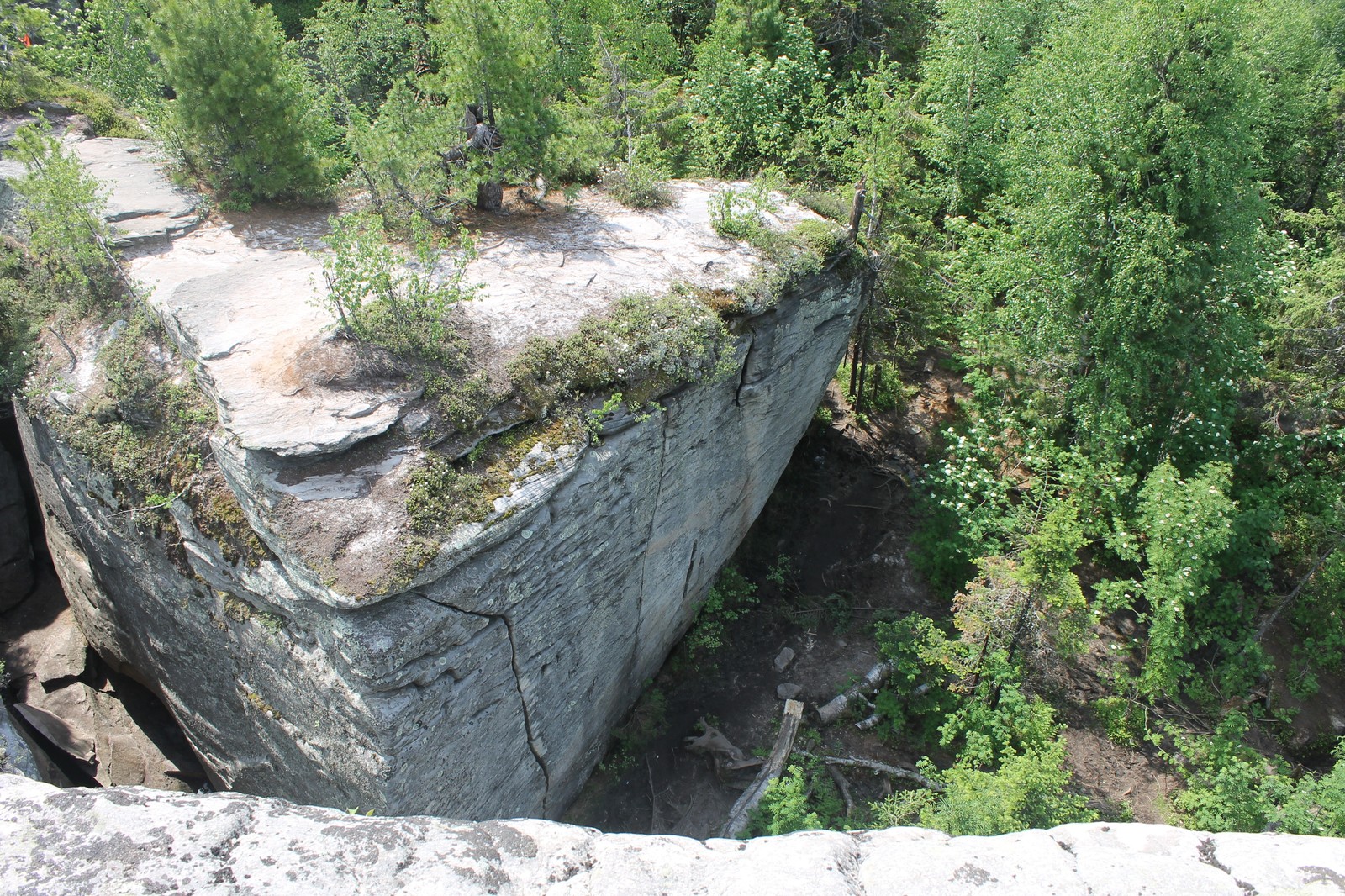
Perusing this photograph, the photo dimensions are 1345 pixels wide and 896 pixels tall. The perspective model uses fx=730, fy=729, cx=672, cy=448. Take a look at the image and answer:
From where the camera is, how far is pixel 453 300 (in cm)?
711

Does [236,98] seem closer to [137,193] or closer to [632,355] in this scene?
[137,193]

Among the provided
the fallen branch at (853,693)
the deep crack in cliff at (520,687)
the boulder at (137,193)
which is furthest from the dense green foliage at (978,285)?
the deep crack in cliff at (520,687)

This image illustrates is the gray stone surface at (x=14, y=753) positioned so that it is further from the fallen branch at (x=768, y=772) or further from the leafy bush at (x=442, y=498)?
the fallen branch at (x=768, y=772)

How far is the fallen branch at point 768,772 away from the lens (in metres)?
8.99

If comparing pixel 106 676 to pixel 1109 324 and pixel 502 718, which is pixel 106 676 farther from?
pixel 1109 324

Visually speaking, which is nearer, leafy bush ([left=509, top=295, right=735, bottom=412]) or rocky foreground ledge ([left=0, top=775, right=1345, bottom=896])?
rocky foreground ledge ([left=0, top=775, right=1345, bottom=896])

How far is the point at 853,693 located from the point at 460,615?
21.7ft

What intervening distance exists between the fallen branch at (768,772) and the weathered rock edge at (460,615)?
199 centimetres

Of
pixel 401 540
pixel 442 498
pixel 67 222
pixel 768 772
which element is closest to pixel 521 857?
pixel 401 540

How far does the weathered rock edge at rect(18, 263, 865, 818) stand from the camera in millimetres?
6141

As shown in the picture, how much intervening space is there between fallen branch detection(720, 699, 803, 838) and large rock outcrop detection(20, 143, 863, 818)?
6.57 ft

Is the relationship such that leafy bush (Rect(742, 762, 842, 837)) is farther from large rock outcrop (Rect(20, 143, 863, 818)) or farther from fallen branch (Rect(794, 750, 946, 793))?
large rock outcrop (Rect(20, 143, 863, 818))

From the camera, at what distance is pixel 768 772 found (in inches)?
377

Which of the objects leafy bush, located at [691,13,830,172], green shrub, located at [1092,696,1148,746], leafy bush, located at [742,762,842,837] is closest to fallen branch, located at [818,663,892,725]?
leafy bush, located at [742,762,842,837]
